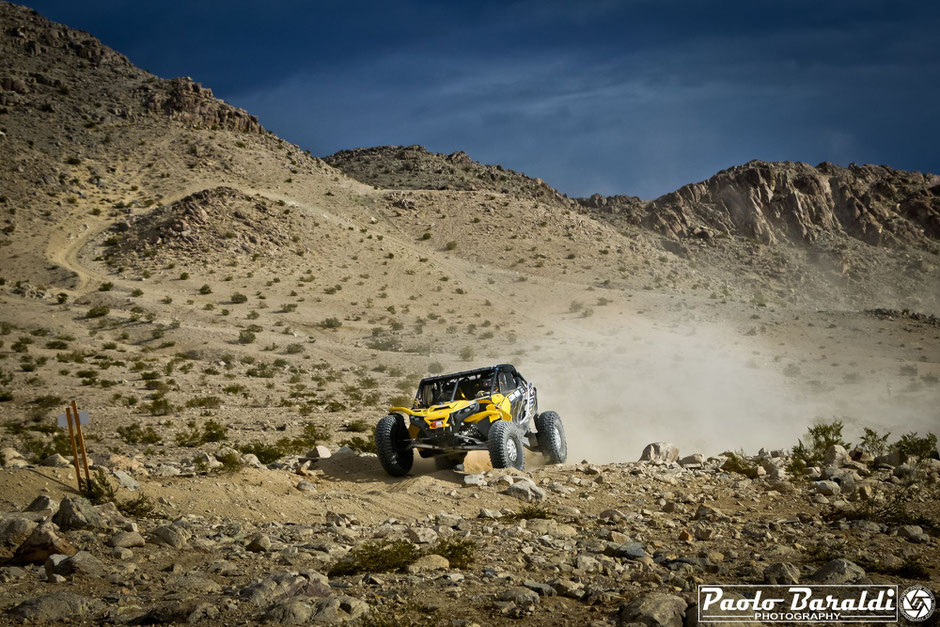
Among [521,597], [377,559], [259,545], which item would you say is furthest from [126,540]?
[521,597]

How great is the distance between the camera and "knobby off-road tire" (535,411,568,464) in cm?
1263

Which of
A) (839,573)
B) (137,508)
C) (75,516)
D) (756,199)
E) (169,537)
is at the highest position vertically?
(756,199)

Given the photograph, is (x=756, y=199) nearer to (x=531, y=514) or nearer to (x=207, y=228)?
(x=207, y=228)

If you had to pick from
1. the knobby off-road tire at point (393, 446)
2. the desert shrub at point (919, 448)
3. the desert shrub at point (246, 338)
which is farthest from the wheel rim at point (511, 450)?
the desert shrub at point (246, 338)

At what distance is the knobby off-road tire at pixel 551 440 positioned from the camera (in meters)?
12.6

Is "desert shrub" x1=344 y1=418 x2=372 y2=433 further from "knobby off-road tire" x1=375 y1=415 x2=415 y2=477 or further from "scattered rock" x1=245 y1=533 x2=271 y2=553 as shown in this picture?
"scattered rock" x1=245 y1=533 x2=271 y2=553

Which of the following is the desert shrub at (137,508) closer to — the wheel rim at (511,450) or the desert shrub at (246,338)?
the wheel rim at (511,450)

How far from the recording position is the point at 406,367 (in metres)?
28.8

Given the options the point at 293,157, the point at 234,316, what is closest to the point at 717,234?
the point at 293,157

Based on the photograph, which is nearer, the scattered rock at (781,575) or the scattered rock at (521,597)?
the scattered rock at (521,597)

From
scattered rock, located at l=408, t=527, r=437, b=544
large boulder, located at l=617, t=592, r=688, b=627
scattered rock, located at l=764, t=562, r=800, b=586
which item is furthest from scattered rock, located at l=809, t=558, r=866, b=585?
scattered rock, located at l=408, t=527, r=437, b=544

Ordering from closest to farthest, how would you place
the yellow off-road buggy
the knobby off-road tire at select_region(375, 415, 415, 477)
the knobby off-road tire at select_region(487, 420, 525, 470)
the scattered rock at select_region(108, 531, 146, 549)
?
1. the scattered rock at select_region(108, 531, 146, 549)
2. the knobby off-road tire at select_region(487, 420, 525, 470)
3. the yellow off-road buggy
4. the knobby off-road tire at select_region(375, 415, 415, 477)

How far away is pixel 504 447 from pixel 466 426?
97 centimetres

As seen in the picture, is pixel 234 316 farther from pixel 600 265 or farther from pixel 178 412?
pixel 600 265
